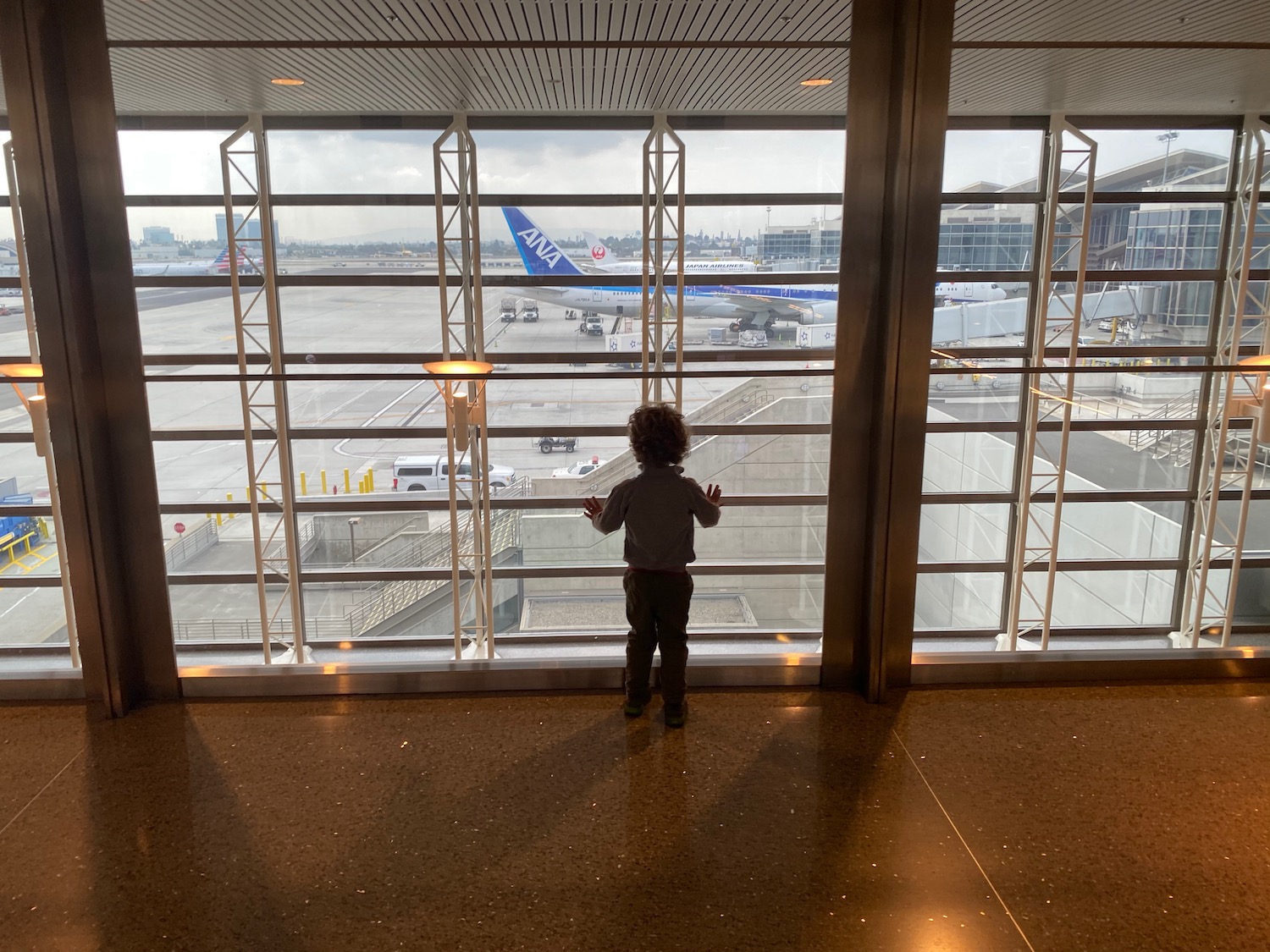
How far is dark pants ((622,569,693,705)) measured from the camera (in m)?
2.21

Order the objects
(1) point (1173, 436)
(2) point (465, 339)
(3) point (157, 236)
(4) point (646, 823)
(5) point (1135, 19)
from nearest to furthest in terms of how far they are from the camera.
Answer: (4) point (646, 823)
(3) point (157, 236)
(5) point (1135, 19)
(2) point (465, 339)
(1) point (1173, 436)

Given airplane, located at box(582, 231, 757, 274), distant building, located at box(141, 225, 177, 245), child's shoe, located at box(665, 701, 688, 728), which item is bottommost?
child's shoe, located at box(665, 701, 688, 728)

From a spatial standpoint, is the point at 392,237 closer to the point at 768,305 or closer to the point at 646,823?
the point at 768,305

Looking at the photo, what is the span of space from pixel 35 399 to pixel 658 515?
6.41ft

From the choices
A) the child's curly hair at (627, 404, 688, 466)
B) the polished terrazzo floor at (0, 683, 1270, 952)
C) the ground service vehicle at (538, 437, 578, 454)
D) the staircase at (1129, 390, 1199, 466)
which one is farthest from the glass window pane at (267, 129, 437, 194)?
the staircase at (1129, 390, 1199, 466)

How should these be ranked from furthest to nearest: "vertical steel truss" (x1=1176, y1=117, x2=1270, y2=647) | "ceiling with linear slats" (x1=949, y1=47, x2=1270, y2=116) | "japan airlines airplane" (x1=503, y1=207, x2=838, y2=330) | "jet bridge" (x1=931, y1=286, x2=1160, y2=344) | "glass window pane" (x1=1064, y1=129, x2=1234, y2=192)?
"jet bridge" (x1=931, y1=286, x2=1160, y2=344)
"vertical steel truss" (x1=1176, y1=117, x2=1270, y2=647)
"glass window pane" (x1=1064, y1=129, x2=1234, y2=192)
"japan airlines airplane" (x1=503, y1=207, x2=838, y2=330)
"ceiling with linear slats" (x1=949, y1=47, x2=1270, y2=116)

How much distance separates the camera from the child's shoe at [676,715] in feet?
7.41

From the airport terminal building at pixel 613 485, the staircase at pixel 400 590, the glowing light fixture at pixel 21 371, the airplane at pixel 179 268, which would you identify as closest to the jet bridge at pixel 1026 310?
the airport terminal building at pixel 613 485

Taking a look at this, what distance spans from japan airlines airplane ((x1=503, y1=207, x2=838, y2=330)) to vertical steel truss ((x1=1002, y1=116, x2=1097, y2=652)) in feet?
13.7

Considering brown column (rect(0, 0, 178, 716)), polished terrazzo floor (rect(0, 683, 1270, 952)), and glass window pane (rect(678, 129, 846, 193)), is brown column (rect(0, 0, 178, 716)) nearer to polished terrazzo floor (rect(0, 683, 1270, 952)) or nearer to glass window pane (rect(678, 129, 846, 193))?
polished terrazzo floor (rect(0, 683, 1270, 952))

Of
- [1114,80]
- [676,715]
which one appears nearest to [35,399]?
[676,715]

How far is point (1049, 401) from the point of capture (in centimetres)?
1077

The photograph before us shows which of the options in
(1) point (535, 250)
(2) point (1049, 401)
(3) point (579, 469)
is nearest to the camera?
(1) point (535, 250)

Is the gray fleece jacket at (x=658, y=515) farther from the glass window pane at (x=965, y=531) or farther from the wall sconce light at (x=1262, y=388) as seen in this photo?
the glass window pane at (x=965, y=531)
